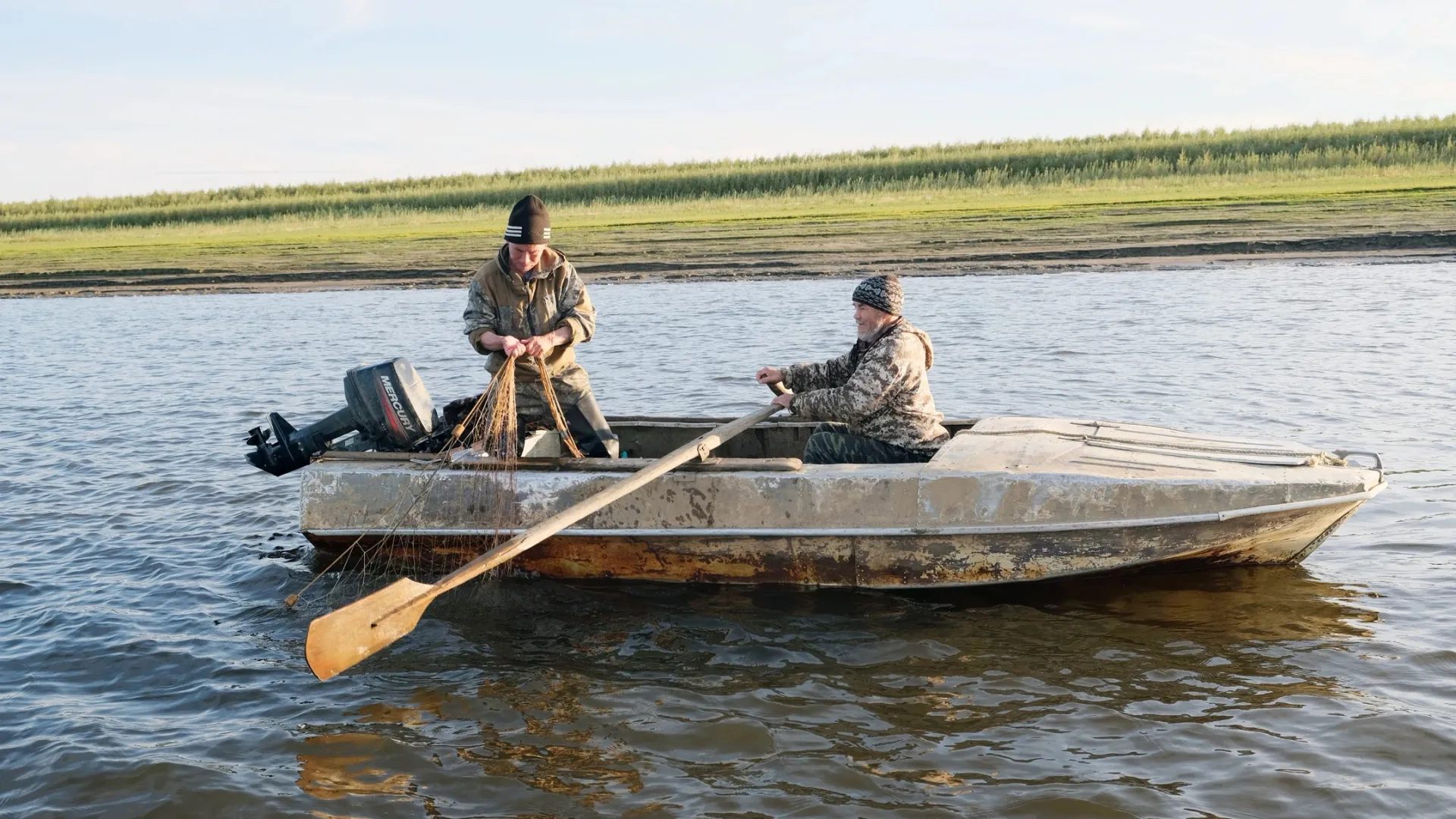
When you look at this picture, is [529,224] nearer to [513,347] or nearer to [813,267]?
[513,347]

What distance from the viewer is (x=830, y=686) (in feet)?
18.4

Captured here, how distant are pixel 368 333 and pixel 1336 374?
14090mm

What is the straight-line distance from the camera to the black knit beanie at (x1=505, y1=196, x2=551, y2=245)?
7.09m

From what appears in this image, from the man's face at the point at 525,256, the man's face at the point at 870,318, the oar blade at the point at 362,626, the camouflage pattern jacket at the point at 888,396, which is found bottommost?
the oar blade at the point at 362,626

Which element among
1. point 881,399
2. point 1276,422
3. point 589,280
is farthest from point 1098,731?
point 589,280

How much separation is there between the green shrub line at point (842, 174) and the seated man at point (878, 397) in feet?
111

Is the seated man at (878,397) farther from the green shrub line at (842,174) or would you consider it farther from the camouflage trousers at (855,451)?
the green shrub line at (842,174)

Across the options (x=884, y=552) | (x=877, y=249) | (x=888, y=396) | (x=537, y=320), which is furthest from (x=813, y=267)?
(x=884, y=552)

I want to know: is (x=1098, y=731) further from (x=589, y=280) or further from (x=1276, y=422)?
(x=589, y=280)

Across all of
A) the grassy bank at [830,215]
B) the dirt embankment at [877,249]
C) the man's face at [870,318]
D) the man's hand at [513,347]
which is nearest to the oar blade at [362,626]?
the man's hand at [513,347]

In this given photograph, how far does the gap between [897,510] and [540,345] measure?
2259 mm

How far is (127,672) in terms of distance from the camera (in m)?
6.07

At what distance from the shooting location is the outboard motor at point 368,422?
24.7ft

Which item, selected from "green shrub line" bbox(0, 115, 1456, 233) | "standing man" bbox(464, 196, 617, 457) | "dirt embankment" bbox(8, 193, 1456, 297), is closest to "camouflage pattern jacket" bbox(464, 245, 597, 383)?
"standing man" bbox(464, 196, 617, 457)
